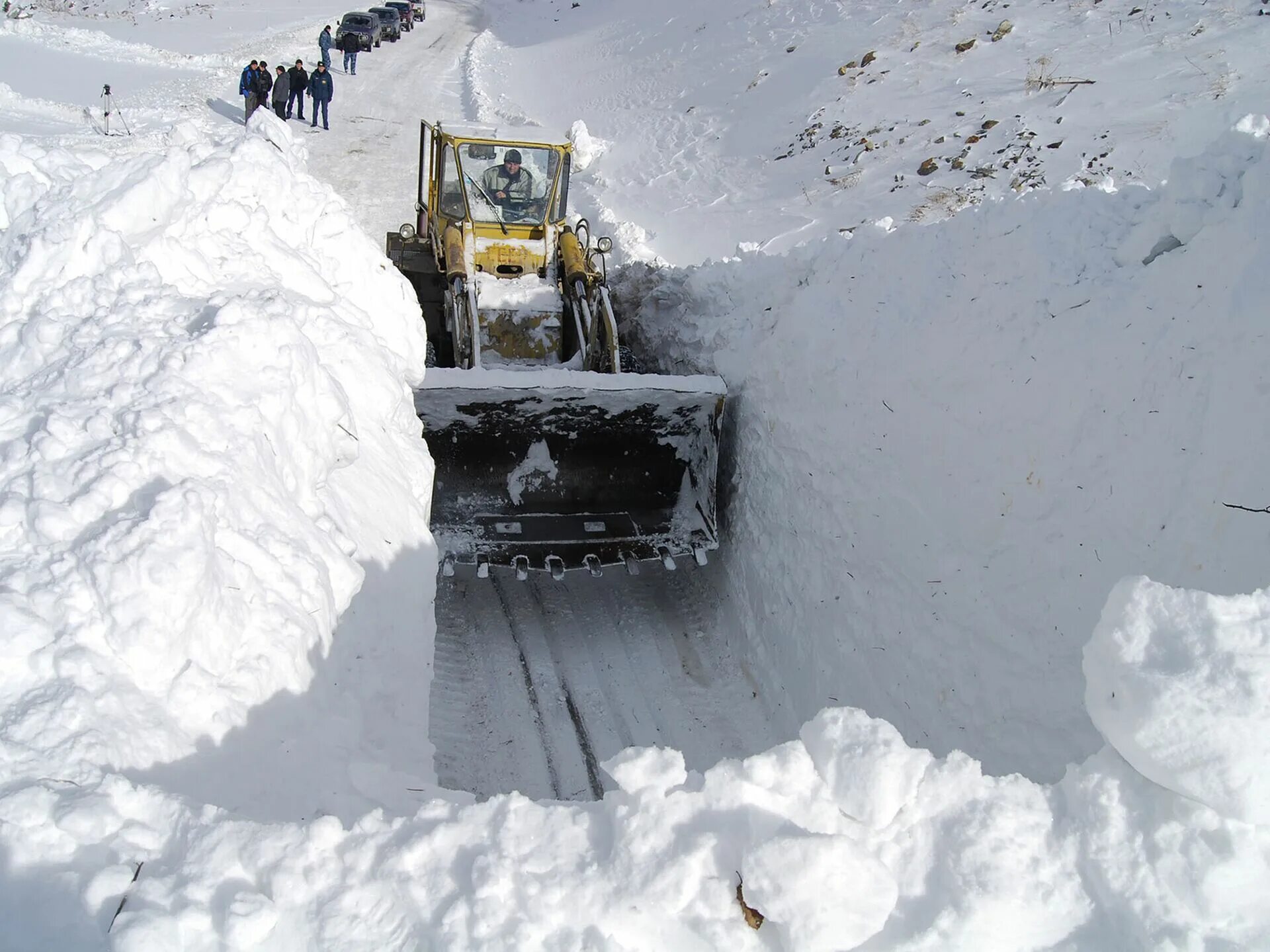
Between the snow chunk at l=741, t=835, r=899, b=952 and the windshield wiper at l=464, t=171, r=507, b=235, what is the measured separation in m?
7.34

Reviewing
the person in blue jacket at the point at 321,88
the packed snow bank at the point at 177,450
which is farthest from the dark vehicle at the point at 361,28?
the packed snow bank at the point at 177,450

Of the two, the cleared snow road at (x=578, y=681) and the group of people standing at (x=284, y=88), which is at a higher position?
the group of people standing at (x=284, y=88)

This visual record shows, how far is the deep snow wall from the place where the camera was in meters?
4.16

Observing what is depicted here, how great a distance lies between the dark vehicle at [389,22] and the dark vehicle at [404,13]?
1428mm

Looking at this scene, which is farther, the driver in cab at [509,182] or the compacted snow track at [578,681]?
the driver in cab at [509,182]

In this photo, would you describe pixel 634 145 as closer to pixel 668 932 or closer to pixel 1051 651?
pixel 1051 651

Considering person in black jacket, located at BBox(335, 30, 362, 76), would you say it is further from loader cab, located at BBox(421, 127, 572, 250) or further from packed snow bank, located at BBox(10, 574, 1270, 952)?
packed snow bank, located at BBox(10, 574, 1270, 952)

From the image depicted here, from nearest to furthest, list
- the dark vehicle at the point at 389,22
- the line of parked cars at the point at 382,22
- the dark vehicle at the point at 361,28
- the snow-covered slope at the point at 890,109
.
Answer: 1. the snow-covered slope at the point at 890,109
2. the dark vehicle at the point at 361,28
3. the line of parked cars at the point at 382,22
4. the dark vehicle at the point at 389,22

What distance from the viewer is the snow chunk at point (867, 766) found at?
2490 millimetres

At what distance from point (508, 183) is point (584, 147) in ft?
30.1

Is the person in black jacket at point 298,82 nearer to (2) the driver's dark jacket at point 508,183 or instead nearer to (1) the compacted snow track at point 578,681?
(2) the driver's dark jacket at point 508,183

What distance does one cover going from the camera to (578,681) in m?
5.92

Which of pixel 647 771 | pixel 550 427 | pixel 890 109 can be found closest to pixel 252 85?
pixel 890 109

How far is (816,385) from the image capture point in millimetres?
6410
